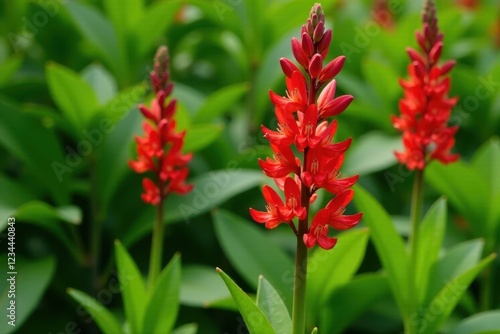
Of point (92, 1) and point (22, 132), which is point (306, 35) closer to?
point (22, 132)

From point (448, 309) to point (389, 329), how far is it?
1.51 ft

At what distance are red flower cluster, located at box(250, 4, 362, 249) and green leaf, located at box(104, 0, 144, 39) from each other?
158 cm

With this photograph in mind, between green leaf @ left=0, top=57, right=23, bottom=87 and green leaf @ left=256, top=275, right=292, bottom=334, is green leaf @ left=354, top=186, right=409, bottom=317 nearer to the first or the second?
green leaf @ left=256, top=275, right=292, bottom=334

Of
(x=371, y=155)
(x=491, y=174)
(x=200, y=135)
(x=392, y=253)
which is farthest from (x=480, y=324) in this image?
(x=200, y=135)

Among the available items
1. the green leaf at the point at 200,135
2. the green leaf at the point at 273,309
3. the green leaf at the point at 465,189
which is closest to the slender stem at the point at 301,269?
the green leaf at the point at 273,309

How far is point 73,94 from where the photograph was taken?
2551 millimetres

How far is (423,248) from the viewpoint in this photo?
2.20 m

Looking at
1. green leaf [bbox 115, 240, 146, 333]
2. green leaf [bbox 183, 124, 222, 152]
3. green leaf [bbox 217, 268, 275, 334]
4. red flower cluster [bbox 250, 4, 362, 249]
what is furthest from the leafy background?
red flower cluster [bbox 250, 4, 362, 249]

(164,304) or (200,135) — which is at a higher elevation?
(200,135)

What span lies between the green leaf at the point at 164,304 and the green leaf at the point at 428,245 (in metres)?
0.75

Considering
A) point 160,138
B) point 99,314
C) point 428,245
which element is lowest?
point 99,314

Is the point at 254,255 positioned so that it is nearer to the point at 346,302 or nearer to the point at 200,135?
the point at 346,302

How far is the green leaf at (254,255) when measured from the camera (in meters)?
2.27

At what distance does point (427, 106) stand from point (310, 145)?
70 centimetres
